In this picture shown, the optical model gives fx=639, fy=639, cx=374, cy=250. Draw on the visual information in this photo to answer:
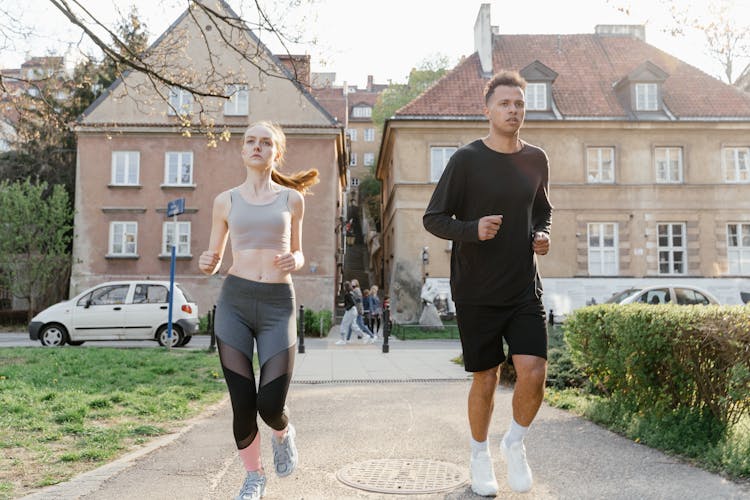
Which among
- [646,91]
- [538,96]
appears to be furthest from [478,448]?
[646,91]

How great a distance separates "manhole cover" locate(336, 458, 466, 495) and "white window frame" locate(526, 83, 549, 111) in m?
26.3

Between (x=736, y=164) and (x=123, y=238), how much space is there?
2721cm

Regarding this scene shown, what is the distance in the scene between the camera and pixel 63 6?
22.6 feet

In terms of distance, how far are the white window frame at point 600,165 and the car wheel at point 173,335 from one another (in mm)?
19516

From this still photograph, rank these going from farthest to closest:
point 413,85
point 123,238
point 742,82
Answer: point 413,85 < point 742,82 < point 123,238

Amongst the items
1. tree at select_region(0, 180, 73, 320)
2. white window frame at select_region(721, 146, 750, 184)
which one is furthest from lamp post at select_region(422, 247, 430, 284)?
tree at select_region(0, 180, 73, 320)

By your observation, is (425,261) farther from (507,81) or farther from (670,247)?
(507,81)

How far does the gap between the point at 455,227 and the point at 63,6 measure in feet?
18.4

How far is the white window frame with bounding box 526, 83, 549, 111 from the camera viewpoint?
28.6m

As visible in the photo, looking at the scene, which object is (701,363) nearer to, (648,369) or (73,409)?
(648,369)

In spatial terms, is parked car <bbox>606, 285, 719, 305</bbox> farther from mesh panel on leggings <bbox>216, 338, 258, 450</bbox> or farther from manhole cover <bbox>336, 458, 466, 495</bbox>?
mesh panel on leggings <bbox>216, 338, 258, 450</bbox>

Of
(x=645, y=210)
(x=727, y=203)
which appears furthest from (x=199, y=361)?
(x=727, y=203)

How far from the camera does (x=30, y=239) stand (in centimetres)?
2514

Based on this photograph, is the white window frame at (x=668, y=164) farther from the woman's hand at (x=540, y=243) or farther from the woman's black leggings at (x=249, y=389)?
the woman's black leggings at (x=249, y=389)
